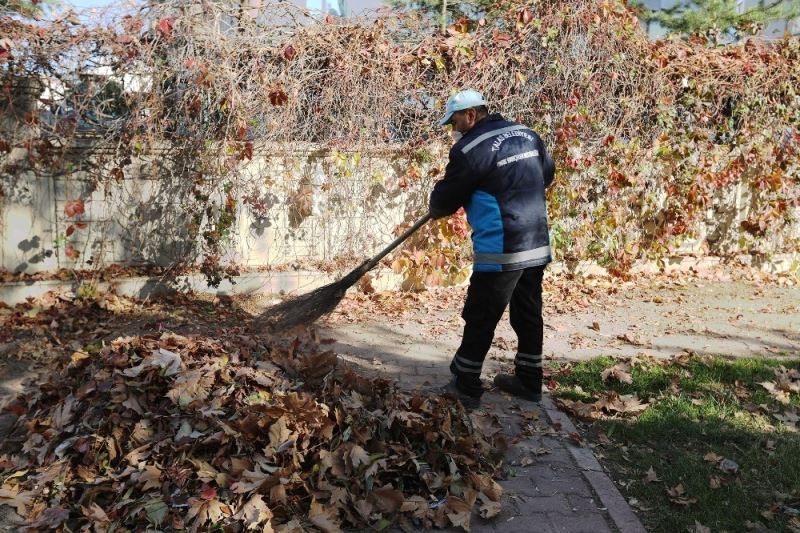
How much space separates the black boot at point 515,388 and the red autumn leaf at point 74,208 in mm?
4318

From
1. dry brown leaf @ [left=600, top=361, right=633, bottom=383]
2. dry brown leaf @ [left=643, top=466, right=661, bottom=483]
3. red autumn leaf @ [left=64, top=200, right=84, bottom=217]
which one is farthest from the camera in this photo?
red autumn leaf @ [left=64, top=200, right=84, bottom=217]

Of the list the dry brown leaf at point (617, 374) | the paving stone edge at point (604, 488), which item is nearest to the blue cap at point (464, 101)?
the paving stone edge at point (604, 488)

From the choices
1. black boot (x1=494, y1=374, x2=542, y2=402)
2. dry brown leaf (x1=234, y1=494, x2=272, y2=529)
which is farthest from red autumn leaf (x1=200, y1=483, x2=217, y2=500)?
black boot (x1=494, y1=374, x2=542, y2=402)

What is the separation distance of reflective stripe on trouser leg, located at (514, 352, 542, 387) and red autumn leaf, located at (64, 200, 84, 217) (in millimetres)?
4455

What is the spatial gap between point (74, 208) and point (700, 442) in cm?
574

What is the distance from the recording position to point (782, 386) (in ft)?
16.6

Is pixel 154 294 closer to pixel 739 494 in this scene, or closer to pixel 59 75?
pixel 59 75

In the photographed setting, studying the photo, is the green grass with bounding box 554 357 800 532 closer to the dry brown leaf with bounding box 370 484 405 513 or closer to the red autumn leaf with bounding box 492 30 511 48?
the dry brown leaf with bounding box 370 484 405 513

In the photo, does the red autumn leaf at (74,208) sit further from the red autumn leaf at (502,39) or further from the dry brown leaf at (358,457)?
the red autumn leaf at (502,39)

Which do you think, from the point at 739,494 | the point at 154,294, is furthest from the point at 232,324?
the point at 739,494

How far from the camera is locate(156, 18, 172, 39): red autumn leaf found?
6.36 meters

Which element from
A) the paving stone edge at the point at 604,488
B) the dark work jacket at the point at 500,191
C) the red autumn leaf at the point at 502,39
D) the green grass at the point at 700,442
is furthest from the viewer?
the red autumn leaf at the point at 502,39

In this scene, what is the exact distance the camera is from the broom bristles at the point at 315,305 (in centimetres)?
529

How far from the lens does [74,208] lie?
6531mm
